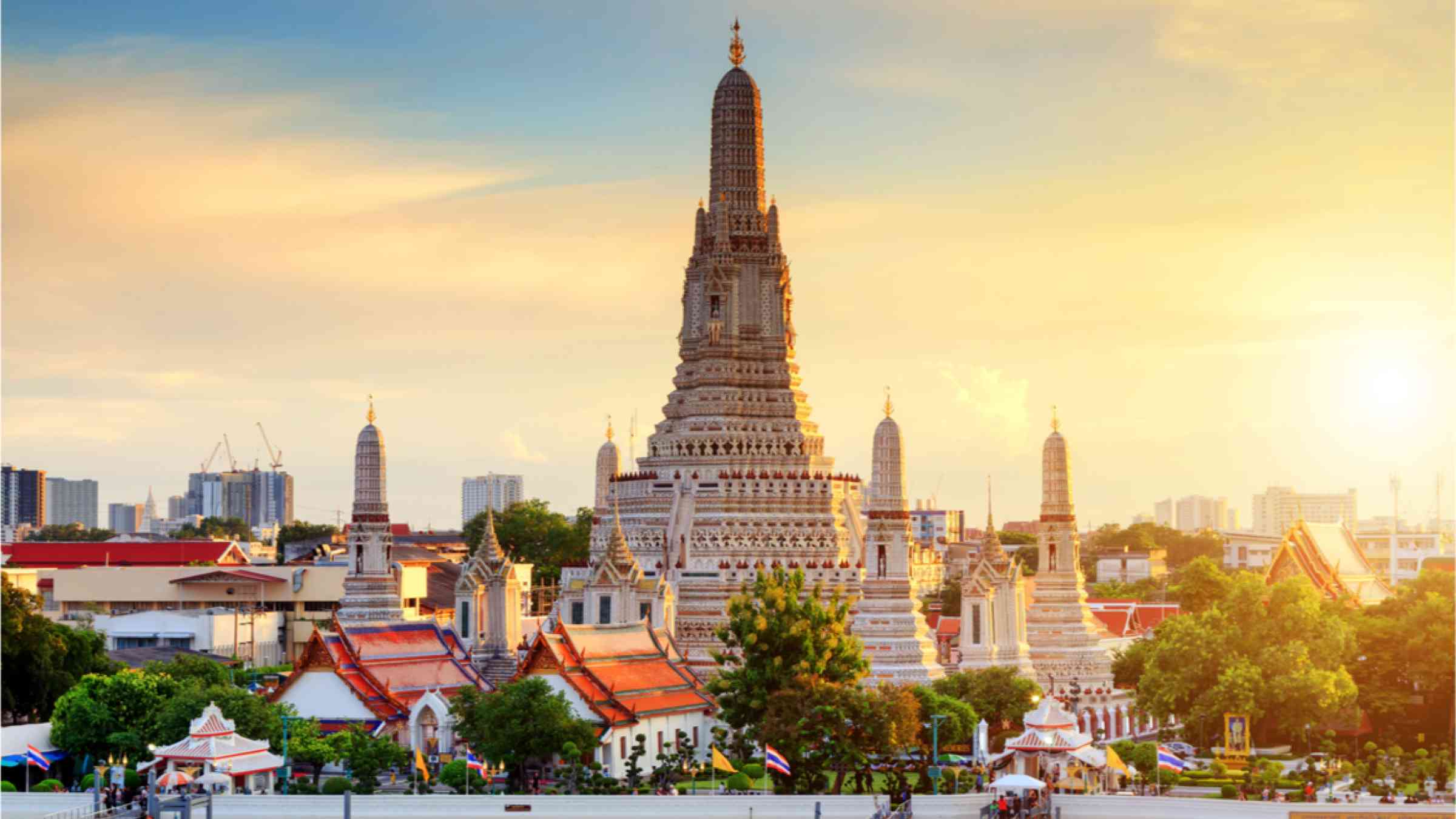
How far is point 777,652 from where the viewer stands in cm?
7125

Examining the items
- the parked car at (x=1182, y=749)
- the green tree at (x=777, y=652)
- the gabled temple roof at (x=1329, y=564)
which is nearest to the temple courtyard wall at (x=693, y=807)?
the green tree at (x=777, y=652)

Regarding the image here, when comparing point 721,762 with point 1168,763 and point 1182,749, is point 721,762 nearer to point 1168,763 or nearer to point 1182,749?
point 1168,763

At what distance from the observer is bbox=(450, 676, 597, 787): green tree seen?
68625 millimetres

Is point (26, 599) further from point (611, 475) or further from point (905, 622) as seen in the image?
point (905, 622)

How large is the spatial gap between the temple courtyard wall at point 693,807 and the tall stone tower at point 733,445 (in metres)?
28.5

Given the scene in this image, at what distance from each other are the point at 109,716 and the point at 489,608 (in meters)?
18.9

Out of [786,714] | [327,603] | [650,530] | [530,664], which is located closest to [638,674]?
[530,664]

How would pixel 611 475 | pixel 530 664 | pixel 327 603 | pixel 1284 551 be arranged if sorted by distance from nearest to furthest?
pixel 530 664
pixel 611 475
pixel 1284 551
pixel 327 603

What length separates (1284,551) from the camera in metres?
114

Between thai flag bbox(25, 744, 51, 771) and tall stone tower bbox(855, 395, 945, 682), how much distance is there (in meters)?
30.7

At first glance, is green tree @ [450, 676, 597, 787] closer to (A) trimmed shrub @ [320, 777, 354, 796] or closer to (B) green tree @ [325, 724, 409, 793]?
(B) green tree @ [325, 724, 409, 793]

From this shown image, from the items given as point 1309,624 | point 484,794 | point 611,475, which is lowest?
point 484,794

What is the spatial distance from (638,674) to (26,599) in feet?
88.9

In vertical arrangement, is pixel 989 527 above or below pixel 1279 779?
above
